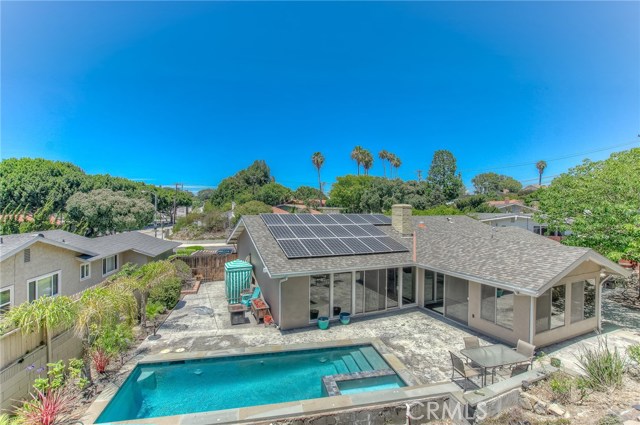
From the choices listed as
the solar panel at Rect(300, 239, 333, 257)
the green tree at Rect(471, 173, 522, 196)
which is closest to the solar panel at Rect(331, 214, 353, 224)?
the solar panel at Rect(300, 239, 333, 257)

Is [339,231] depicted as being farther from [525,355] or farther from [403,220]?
[525,355]

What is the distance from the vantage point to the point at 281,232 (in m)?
15.4

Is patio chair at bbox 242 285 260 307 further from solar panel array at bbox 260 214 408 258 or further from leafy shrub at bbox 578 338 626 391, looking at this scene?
leafy shrub at bbox 578 338 626 391

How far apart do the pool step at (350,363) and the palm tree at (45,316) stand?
813 centimetres

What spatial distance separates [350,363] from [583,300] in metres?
9.32

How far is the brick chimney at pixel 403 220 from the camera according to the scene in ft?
58.0

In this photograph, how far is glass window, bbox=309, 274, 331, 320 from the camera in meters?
12.6

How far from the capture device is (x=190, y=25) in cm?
2033

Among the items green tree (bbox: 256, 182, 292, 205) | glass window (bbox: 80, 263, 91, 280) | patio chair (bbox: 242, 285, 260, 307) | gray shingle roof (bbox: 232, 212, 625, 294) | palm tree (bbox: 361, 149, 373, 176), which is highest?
palm tree (bbox: 361, 149, 373, 176)

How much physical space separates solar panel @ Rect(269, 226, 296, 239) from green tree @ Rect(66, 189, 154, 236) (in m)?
37.3

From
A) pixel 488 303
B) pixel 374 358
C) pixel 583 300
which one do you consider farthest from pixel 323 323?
pixel 583 300

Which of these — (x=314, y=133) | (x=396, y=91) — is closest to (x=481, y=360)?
(x=396, y=91)

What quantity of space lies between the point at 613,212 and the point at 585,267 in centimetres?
443

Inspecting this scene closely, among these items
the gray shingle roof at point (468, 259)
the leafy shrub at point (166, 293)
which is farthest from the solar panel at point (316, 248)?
the leafy shrub at point (166, 293)
